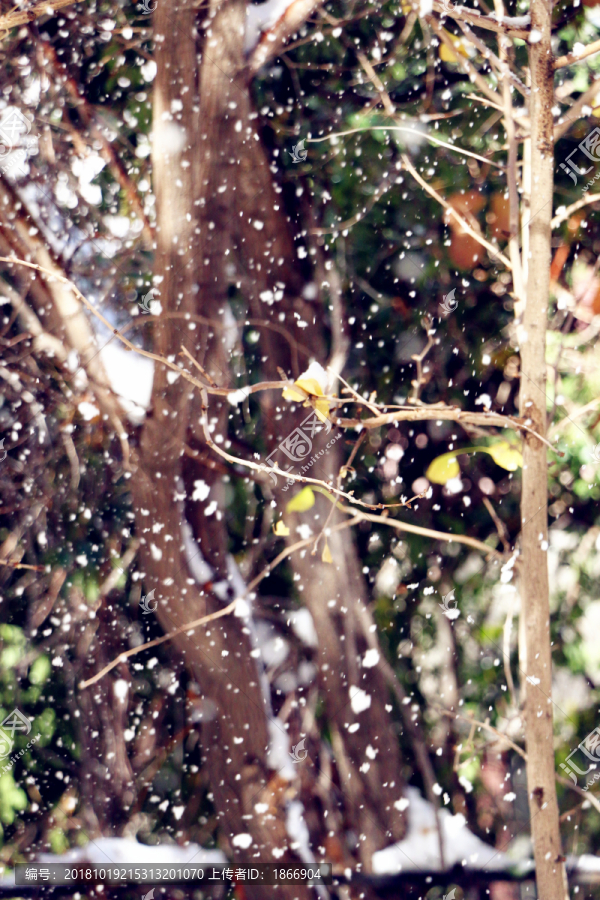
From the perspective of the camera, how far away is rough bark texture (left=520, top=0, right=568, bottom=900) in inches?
32.2

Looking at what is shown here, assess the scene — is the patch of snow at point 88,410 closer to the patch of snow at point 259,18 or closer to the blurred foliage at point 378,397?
the blurred foliage at point 378,397

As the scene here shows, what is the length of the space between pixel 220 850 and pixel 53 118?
5.87 ft

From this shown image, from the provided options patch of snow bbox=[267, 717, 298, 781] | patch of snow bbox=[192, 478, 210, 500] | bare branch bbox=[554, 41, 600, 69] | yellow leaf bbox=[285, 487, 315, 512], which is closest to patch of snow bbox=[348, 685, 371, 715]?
patch of snow bbox=[267, 717, 298, 781]

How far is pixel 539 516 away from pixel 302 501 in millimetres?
569

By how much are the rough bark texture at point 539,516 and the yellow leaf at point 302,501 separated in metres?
0.54

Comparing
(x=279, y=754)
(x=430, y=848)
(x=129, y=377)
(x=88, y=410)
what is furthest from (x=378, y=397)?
(x=430, y=848)

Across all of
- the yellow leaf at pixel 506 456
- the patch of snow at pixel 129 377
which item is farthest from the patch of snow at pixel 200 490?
Result: the yellow leaf at pixel 506 456

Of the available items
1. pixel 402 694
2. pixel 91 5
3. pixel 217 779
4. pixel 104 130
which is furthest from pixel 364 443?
pixel 91 5

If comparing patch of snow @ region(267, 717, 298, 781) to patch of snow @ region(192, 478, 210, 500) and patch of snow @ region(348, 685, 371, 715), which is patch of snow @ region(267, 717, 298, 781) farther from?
patch of snow @ region(192, 478, 210, 500)

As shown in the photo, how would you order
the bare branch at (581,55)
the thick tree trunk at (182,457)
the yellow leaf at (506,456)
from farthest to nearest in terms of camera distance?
the thick tree trunk at (182,457) → the yellow leaf at (506,456) → the bare branch at (581,55)

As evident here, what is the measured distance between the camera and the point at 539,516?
0.83 m

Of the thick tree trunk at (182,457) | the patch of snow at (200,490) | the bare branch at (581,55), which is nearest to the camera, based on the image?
the bare branch at (581,55)

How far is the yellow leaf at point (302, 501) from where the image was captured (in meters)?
1.30

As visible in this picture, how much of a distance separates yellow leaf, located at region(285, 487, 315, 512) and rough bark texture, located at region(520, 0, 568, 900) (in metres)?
0.54
